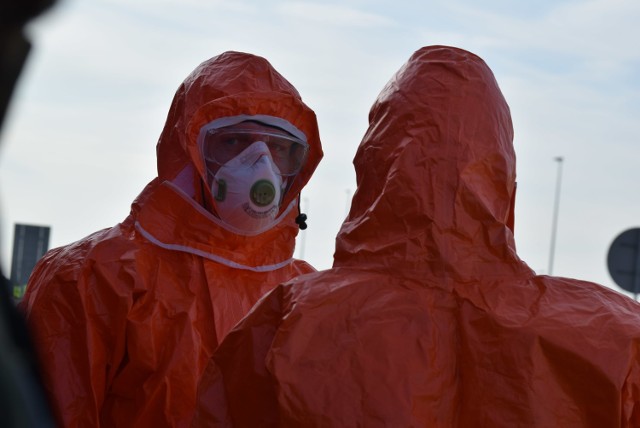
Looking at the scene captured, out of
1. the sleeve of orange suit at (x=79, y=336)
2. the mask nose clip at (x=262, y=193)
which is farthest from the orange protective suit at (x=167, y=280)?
the mask nose clip at (x=262, y=193)

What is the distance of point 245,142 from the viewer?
4859mm

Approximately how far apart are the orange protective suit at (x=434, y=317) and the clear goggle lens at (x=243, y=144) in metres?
2.33

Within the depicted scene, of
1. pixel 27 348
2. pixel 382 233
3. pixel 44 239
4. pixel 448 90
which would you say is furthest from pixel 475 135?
pixel 44 239

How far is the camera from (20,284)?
39.2 feet

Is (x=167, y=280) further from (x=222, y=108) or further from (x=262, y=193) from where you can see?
(x=222, y=108)

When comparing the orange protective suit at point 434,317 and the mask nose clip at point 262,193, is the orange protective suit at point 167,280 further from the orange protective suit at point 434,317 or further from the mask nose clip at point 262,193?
the orange protective suit at point 434,317

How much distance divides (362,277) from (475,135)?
0.40 metres

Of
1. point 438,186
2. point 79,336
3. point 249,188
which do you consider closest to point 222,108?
point 249,188

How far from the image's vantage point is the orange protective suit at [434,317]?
7.22ft

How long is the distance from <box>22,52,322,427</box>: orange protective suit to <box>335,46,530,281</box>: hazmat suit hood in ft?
6.25

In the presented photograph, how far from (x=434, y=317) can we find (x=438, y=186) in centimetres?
29

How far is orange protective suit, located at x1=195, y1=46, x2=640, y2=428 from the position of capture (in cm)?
220

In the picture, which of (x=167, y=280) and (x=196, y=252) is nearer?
(x=167, y=280)

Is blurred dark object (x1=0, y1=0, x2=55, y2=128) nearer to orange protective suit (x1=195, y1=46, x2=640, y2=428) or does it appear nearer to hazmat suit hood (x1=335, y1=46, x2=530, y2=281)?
orange protective suit (x1=195, y1=46, x2=640, y2=428)
